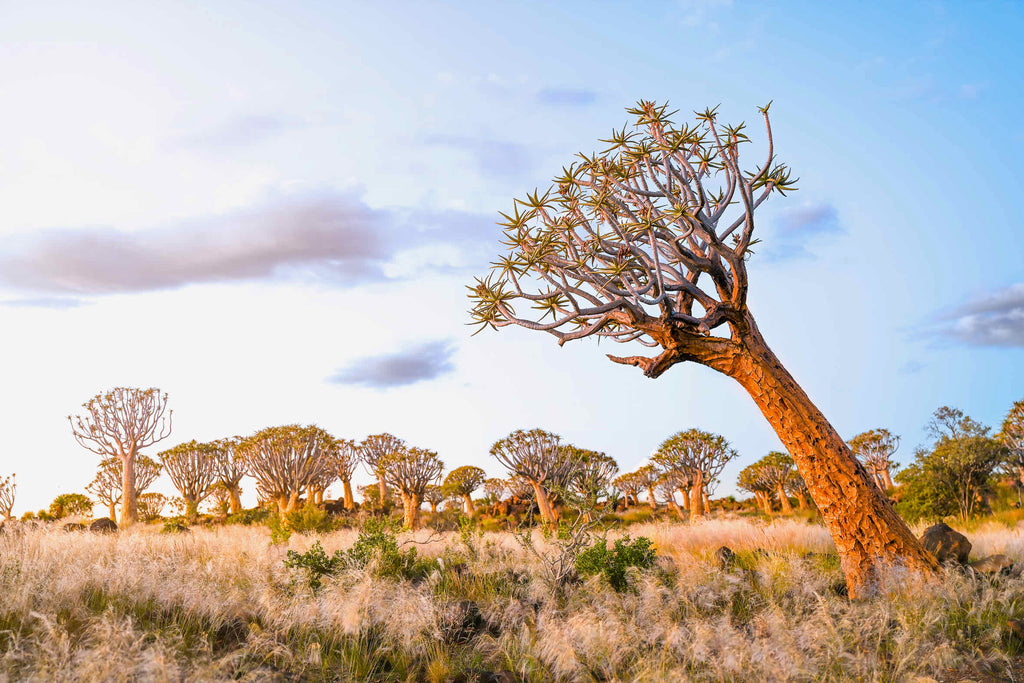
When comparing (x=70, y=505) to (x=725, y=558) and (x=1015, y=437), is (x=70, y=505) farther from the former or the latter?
(x=1015, y=437)

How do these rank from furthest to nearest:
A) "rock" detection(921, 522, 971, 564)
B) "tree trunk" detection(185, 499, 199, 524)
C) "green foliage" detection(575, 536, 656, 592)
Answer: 1. "tree trunk" detection(185, 499, 199, 524)
2. "rock" detection(921, 522, 971, 564)
3. "green foliage" detection(575, 536, 656, 592)

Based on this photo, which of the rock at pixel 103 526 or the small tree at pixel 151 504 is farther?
the small tree at pixel 151 504

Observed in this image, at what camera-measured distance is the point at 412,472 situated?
1101 inches

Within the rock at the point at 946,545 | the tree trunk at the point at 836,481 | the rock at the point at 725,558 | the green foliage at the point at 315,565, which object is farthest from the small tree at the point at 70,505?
the rock at the point at 946,545

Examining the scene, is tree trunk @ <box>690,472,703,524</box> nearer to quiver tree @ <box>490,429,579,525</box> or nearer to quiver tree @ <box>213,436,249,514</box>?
quiver tree @ <box>490,429,579,525</box>

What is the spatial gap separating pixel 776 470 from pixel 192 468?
31414 mm

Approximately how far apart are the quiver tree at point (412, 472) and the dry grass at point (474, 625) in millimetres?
18176

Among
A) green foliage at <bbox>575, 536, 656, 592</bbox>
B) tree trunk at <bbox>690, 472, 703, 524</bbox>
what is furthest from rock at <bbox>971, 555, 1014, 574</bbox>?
tree trunk at <bbox>690, 472, 703, 524</bbox>

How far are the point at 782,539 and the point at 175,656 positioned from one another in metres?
11.0

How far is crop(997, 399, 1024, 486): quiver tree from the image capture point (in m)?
23.2

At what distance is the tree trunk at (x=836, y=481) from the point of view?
332 inches

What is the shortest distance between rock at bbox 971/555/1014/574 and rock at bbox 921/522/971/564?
19cm

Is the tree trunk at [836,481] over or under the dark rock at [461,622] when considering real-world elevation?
over

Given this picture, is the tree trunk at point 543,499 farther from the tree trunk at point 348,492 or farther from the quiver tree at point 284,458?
the tree trunk at point 348,492
